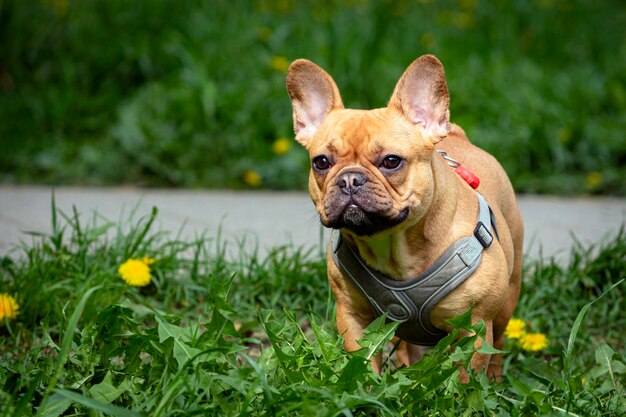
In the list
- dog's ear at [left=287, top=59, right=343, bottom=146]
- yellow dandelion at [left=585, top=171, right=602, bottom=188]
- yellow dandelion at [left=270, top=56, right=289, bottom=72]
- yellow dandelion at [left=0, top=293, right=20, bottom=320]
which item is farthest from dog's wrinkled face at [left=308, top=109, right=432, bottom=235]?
yellow dandelion at [left=270, top=56, right=289, bottom=72]

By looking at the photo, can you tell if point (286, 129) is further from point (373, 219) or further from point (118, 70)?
point (373, 219)

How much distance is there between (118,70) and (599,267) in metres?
4.27

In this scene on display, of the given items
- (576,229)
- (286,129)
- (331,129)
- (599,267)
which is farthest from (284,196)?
(331,129)

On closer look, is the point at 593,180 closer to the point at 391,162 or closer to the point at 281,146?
the point at 281,146

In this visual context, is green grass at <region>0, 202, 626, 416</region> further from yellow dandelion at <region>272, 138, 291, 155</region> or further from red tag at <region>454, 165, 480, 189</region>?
yellow dandelion at <region>272, 138, 291, 155</region>

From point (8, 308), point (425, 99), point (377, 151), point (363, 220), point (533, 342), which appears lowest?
point (533, 342)

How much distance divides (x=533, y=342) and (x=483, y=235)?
76 cm

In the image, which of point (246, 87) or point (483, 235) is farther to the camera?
point (246, 87)

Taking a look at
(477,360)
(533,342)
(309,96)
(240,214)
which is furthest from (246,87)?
(477,360)

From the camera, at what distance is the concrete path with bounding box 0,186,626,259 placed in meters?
4.88

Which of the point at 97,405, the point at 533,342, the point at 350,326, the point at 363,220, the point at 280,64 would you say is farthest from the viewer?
the point at 280,64

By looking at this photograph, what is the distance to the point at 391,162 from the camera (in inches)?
121

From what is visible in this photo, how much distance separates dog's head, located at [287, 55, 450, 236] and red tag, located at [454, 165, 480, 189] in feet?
0.70

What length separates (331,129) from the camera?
10.5 feet
